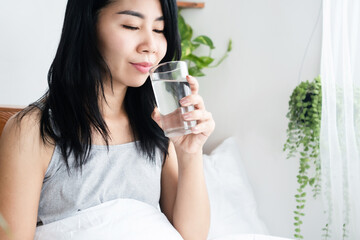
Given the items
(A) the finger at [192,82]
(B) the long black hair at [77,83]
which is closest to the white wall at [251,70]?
(B) the long black hair at [77,83]

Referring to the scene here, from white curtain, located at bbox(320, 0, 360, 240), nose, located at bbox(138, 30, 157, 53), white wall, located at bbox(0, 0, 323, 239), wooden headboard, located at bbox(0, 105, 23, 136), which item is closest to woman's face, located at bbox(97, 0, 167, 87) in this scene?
nose, located at bbox(138, 30, 157, 53)

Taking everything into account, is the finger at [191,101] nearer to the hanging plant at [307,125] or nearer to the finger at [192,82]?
the finger at [192,82]

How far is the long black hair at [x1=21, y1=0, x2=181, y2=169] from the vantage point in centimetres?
108

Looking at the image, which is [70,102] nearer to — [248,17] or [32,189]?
[32,189]

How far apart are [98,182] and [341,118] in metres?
0.93

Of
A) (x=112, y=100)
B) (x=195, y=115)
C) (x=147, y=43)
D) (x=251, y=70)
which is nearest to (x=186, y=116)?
(x=195, y=115)

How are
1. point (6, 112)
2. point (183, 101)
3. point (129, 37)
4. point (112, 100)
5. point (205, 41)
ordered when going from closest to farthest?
point (183, 101), point (129, 37), point (112, 100), point (6, 112), point (205, 41)

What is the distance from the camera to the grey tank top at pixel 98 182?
106 cm

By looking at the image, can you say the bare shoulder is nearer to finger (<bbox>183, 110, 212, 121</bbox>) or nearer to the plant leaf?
finger (<bbox>183, 110, 212, 121</bbox>)

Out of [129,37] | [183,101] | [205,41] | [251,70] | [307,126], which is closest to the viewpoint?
[183,101]

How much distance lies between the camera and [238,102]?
214 centimetres

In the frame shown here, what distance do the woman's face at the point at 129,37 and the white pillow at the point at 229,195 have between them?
904 mm

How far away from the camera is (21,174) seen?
98cm

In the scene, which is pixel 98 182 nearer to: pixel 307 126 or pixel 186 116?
pixel 186 116
